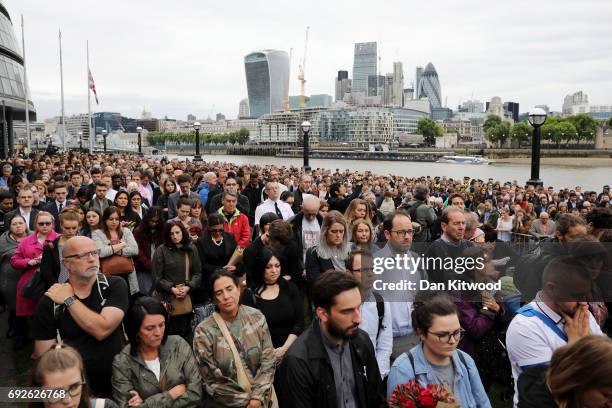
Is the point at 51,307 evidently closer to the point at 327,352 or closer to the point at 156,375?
the point at 156,375

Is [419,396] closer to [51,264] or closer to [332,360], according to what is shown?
[332,360]

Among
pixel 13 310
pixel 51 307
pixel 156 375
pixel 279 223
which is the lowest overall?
pixel 13 310

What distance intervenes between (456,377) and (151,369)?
6.40ft

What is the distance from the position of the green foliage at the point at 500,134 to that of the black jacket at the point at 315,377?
123m

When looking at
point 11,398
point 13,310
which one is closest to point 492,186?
point 13,310

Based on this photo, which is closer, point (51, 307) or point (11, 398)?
point (11, 398)

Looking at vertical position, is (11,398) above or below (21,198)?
below

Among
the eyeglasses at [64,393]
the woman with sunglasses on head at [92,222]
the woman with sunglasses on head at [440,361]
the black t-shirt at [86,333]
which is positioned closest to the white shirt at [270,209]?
the woman with sunglasses on head at [92,222]

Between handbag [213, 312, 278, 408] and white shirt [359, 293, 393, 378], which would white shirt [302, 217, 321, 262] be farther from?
handbag [213, 312, 278, 408]

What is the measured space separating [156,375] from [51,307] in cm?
85

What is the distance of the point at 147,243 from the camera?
581 centimetres

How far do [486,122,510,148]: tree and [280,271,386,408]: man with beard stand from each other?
123062 millimetres

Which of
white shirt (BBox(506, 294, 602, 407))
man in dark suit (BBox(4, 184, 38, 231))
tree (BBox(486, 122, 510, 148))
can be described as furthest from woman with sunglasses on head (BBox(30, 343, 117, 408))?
tree (BBox(486, 122, 510, 148))

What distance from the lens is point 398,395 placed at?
244 centimetres
